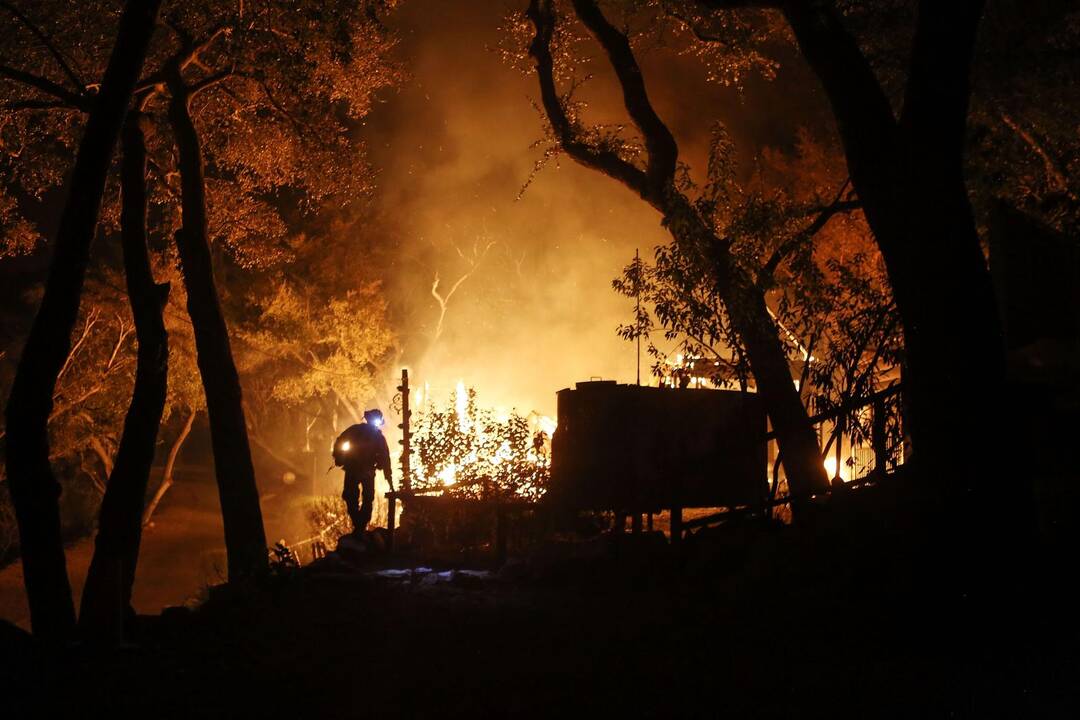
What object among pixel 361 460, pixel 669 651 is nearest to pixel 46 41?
pixel 361 460

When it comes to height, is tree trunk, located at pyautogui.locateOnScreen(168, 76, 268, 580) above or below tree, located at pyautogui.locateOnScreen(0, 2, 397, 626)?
below

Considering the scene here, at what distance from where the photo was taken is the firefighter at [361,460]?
14508 mm

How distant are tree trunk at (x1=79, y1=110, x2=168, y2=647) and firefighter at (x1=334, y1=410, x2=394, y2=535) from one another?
310cm

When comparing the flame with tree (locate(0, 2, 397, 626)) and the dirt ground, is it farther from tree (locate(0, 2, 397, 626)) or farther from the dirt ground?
the dirt ground

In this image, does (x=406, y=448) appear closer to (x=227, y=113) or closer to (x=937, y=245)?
(x=227, y=113)

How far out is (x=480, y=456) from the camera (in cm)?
1573

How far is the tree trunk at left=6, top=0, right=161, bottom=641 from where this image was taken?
9164 millimetres

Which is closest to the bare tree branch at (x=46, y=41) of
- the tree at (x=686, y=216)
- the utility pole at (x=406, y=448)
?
the tree at (x=686, y=216)

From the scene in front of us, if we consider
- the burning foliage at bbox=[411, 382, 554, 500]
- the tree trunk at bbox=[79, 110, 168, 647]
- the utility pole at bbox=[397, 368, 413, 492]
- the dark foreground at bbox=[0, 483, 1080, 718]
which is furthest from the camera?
the utility pole at bbox=[397, 368, 413, 492]

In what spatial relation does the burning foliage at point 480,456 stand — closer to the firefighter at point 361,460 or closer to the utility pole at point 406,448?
the utility pole at point 406,448

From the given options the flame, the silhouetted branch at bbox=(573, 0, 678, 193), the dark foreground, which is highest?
the silhouetted branch at bbox=(573, 0, 678, 193)

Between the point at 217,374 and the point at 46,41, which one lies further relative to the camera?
the point at 217,374

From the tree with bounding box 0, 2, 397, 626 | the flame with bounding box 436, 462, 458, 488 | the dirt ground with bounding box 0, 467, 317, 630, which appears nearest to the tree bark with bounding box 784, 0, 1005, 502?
the tree with bounding box 0, 2, 397, 626

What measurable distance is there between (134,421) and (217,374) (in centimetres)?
208
